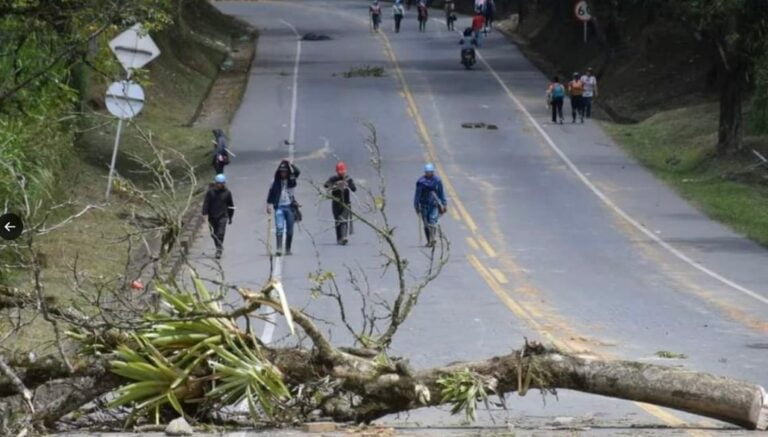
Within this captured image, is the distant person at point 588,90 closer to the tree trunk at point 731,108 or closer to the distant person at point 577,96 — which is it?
the distant person at point 577,96

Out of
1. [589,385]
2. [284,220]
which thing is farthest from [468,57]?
[589,385]

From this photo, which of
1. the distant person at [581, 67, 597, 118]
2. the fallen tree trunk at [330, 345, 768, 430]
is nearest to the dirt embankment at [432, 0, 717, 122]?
the distant person at [581, 67, 597, 118]

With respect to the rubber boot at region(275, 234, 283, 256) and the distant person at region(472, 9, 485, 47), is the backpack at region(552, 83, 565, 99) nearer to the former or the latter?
the distant person at region(472, 9, 485, 47)

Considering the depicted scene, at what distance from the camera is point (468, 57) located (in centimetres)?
5975

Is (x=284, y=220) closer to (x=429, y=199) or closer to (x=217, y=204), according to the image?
(x=217, y=204)

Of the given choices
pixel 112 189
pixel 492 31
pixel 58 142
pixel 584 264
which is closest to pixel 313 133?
pixel 112 189

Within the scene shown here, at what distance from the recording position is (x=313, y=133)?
44.6 meters

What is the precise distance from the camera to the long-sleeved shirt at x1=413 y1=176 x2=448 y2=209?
28.4 m

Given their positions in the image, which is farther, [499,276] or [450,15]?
[450,15]

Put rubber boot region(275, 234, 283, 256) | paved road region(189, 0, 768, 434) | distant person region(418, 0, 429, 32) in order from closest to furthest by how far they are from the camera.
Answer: paved road region(189, 0, 768, 434) < rubber boot region(275, 234, 283, 256) < distant person region(418, 0, 429, 32)

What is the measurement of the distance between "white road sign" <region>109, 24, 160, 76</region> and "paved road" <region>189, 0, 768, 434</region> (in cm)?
359

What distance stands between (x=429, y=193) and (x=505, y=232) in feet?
7.88

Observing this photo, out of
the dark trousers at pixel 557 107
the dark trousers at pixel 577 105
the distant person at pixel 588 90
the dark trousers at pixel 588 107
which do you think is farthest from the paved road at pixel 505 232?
the dark trousers at pixel 588 107

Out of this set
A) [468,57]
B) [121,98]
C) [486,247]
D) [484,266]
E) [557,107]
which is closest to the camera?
[484,266]
